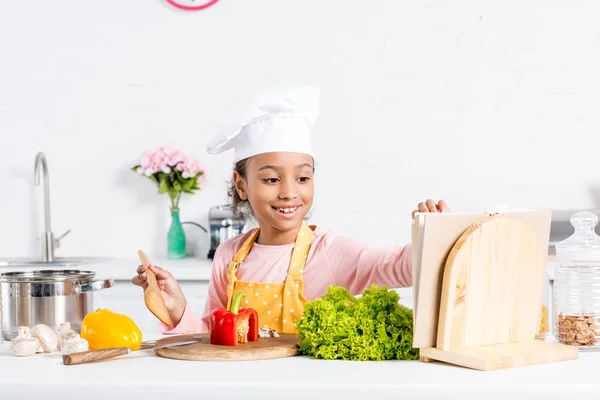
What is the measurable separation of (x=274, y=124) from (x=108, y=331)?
639 millimetres

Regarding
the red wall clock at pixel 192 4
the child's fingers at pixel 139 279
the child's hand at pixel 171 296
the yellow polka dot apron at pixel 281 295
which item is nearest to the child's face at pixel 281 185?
the yellow polka dot apron at pixel 281 295

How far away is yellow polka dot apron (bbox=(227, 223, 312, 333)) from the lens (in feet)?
6.23

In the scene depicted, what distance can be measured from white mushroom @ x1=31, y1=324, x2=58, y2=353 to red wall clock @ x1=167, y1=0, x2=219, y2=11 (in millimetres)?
2295

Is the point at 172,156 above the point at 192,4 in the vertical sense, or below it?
below

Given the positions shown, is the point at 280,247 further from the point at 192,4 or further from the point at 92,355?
the point at 192,4

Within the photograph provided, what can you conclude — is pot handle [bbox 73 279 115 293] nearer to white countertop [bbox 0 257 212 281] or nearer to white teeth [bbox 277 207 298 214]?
white teeth [bbox 277 207 298 214]

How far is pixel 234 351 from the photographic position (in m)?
1.33

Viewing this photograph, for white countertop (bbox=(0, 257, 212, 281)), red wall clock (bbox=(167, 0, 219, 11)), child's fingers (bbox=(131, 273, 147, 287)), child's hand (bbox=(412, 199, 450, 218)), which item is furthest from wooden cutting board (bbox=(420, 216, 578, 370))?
red wall clock (bbox=(167, 0, 219, 11))

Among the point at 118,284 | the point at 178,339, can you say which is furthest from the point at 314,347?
the point at 118,284

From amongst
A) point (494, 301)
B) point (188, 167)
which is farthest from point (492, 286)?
point (188, 167)

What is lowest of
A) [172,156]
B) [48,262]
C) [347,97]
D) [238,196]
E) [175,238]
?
[48,262]

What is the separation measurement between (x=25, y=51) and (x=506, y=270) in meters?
2.79

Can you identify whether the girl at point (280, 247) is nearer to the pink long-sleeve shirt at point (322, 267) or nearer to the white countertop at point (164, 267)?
the pink long-sleeve shirt at point (322, 267)

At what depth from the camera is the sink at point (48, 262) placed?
130 inches
